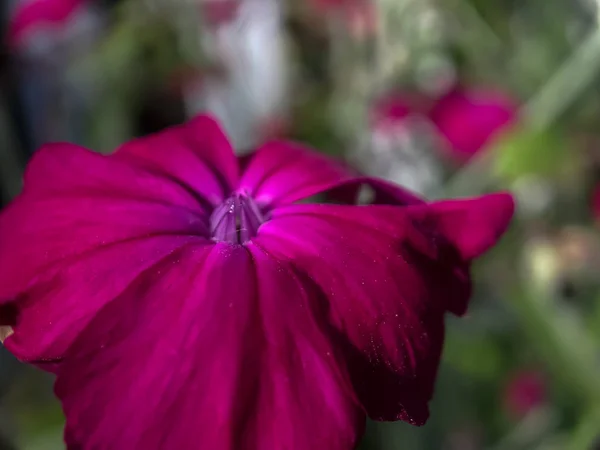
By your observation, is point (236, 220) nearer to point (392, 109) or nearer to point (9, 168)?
point (392, 109)

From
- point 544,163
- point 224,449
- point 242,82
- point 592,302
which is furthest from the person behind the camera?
point 242,82

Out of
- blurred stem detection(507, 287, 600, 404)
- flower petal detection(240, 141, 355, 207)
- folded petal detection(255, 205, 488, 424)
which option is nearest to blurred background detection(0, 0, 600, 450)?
blurred stem detection(507, 287, 600, 404)

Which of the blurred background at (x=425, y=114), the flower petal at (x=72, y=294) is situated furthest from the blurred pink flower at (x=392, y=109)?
the flower petal at (x=72, y=294)

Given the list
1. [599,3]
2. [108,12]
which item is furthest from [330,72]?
[599,3]

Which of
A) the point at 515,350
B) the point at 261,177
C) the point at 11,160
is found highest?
the point at 261,177

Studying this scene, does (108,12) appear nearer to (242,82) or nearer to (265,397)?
(242,82)

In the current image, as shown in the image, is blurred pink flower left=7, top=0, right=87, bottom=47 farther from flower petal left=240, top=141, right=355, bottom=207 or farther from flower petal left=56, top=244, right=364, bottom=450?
flower petal left=56, top=244, right=364, bottom=450
